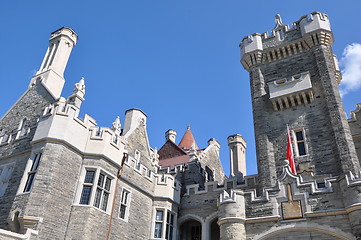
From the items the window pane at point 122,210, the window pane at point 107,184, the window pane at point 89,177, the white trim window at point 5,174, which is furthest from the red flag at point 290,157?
the white trim window at point 5,174

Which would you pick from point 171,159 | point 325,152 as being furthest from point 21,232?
point 171,159

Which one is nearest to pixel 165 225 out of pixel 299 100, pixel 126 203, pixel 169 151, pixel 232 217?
pixel 126 203

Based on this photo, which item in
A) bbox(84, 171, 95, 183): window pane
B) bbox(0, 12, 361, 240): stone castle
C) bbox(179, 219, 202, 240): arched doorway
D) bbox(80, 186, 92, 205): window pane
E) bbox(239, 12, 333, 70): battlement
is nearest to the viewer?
bbox(0, 12, 361, 240): stone castle

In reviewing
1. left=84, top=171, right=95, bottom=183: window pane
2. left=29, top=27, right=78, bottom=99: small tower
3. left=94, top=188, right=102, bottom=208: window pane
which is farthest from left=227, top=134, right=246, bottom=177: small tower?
left=29, top=27, right=78, bottom=99: small tower

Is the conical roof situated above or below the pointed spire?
above

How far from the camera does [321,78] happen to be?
816 inches

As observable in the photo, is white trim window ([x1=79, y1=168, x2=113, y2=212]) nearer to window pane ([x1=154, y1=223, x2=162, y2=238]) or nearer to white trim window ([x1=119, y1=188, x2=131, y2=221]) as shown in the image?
white trim window ([x1=119, y1=188, x2=131, y2=221])

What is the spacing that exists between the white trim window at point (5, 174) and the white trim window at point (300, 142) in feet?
51.1

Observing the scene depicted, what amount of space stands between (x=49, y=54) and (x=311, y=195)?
17.5 meters

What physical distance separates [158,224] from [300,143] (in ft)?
32.1

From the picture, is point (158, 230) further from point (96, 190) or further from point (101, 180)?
point (96, 190)

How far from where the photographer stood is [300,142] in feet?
64.6

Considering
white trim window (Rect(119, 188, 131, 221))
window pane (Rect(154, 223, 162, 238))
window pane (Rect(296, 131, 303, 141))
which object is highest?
window pane (Rect(296, 131, 303, 141))

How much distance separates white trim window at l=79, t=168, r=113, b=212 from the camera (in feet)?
47.6
